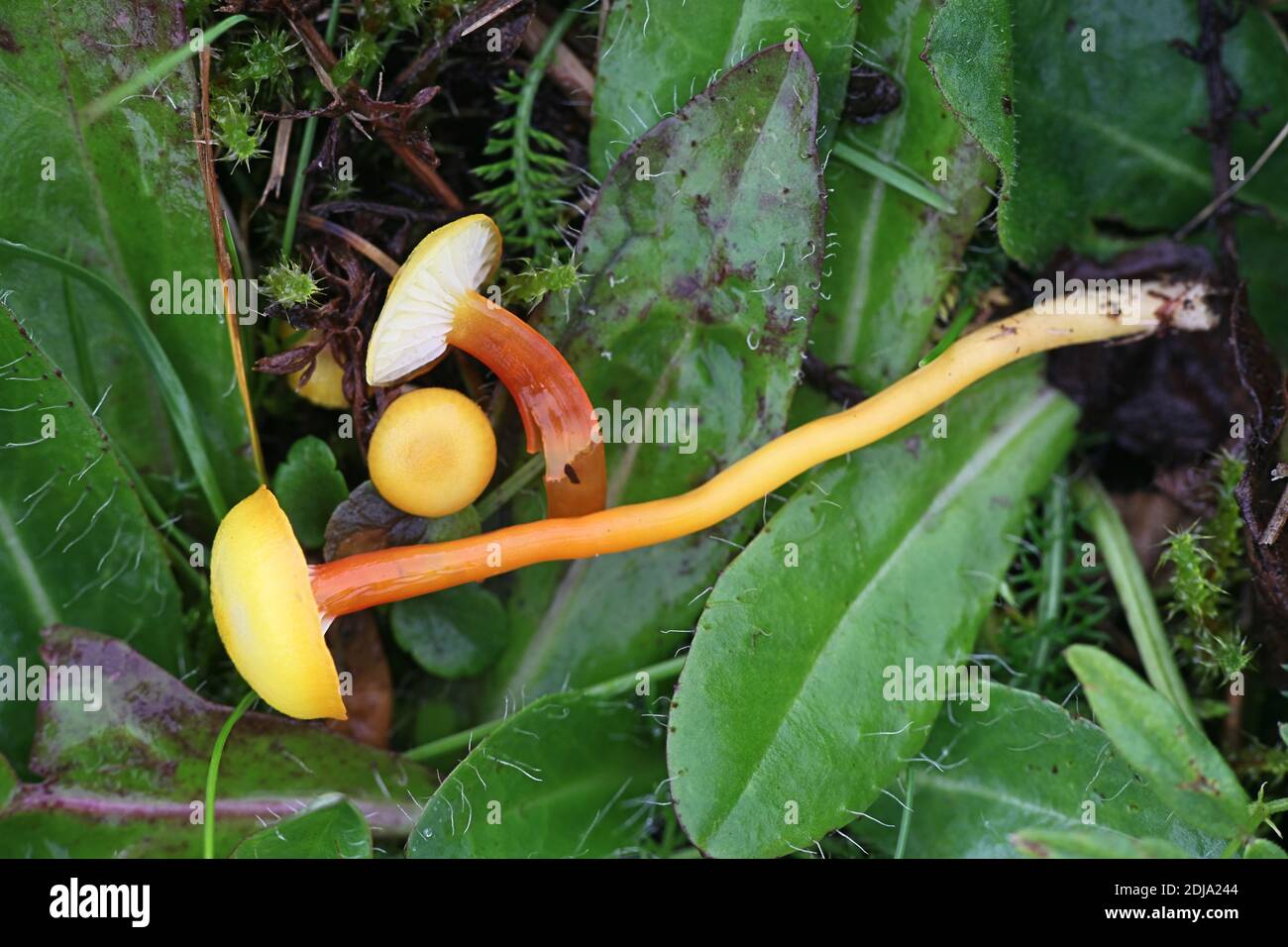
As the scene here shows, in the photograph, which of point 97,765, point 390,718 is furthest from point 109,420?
point 390,718

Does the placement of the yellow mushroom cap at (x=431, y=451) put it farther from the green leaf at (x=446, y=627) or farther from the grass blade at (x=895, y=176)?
the grass blade at (x=895, y=176)

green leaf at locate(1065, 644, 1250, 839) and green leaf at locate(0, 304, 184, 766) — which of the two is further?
green leaf at locate(0, 304, 184, 766)

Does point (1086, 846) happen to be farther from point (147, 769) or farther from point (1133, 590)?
point (147, 769)

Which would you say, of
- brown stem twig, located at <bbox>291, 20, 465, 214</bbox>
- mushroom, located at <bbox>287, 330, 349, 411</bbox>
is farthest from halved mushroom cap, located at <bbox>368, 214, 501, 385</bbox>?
brown stem twig, located at <bbox>291, 20, 465, 214</bbox>

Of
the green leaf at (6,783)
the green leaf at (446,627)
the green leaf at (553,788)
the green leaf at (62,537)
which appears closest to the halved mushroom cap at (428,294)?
the green leaf at (446,627)

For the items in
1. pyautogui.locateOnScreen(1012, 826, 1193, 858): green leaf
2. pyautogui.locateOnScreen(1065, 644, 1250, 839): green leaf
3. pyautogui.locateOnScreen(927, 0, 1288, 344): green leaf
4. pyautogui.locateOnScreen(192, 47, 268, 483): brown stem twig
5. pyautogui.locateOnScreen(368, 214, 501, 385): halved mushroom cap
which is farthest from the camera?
pyautogui.locateOnScreen(927, 0, 1288, 344): green leaf

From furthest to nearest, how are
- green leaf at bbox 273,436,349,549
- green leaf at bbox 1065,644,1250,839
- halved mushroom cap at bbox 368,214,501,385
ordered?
→ green leaf at bbox 273,436,349,549 → halved mushroom cap at bbox 368,214,501,385 → green leaf at bbox 1065,644,1250,839

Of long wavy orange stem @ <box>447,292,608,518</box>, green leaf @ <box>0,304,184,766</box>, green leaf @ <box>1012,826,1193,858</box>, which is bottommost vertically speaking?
green leaf @ <box>1012,826,1193,858</box>

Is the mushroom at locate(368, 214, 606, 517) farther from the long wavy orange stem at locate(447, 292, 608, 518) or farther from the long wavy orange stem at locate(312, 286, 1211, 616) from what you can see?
the long wavy orange stem at locate(312, 286, 1211, 616)

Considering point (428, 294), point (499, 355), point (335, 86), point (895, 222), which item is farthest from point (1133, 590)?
point (335, 86)
